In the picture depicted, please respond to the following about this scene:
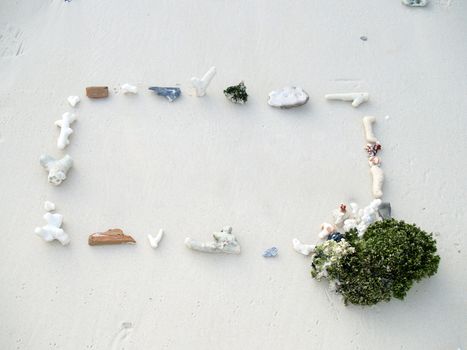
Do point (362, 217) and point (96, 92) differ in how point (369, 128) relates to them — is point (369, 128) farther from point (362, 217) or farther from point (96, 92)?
point (96, 92)

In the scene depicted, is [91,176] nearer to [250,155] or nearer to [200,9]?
[250,155]

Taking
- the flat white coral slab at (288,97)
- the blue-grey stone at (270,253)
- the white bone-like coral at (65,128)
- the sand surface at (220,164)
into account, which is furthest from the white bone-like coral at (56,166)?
the flat white coral slab at (288,97)

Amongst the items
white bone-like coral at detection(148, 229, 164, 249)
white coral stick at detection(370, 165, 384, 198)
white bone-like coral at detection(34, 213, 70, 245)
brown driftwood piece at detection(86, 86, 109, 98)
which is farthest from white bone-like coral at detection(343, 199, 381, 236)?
brown driftwood piece at detection(86, 86, 109, 98)

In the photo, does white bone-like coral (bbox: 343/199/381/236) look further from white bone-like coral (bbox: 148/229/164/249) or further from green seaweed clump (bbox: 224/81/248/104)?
white bone-like coral (bbox: 148/229/164/249)

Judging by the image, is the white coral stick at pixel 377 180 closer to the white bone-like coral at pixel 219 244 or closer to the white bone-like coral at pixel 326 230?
the white bone-like coral at pixel 326 230

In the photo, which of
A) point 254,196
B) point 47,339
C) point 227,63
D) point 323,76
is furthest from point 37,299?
point 323,76

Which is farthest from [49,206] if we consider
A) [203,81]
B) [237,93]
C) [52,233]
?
[237,93]

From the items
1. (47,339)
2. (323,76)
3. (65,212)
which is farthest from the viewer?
(323,76)
